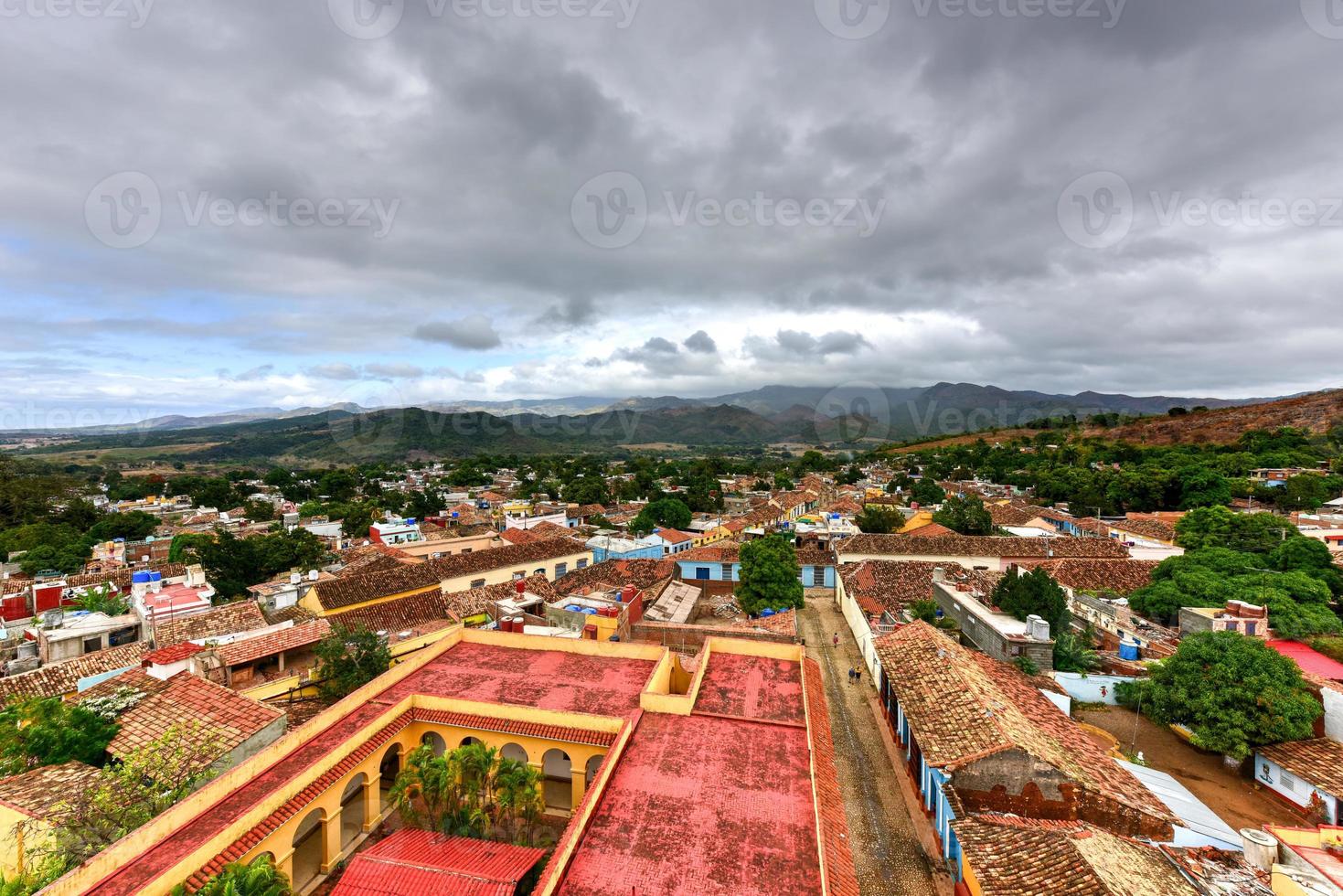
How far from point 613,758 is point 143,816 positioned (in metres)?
7.29

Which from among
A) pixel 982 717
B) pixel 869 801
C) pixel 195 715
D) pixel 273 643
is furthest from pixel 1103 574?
pixel 195 715

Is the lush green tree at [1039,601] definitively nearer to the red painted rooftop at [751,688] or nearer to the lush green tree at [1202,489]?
the red painted rooftop at [751,688]

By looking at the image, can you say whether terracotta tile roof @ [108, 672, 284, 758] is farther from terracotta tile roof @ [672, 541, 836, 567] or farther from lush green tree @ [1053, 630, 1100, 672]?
terracotta tile roof @ [672, 541, 836, 567]

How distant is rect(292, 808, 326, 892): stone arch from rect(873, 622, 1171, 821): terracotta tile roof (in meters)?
11.6

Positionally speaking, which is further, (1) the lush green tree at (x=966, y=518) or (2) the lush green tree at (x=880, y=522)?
(2) the lush green tree at (x=880, y=522)

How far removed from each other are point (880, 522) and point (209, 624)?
3842 cm

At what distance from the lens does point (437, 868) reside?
8.48 meters

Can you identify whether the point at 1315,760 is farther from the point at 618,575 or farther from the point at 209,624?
the point at 209,624

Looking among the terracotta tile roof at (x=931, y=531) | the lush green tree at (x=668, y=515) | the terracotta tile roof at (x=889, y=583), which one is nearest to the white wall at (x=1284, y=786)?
the terracotta tile roof at (x=889, y=583)

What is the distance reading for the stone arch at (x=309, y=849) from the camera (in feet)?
33.6

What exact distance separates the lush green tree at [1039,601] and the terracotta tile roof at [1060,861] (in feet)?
34.1

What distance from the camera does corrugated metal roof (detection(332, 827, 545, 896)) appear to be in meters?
8.16

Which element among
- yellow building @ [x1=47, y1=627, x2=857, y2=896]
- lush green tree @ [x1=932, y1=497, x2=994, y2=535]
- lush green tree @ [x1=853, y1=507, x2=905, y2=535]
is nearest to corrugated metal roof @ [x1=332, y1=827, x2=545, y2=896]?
yellow building @ [x1=47, y1=627, x2=857, y2=896]

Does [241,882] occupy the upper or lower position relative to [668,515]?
upper
